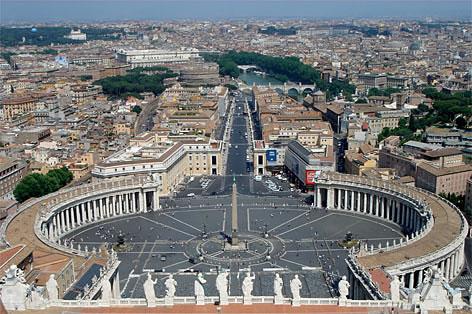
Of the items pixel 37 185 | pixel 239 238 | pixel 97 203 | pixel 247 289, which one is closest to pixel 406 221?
pixel 239 238

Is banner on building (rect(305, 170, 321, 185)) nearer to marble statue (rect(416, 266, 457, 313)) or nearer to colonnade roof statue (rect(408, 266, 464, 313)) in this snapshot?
colonnade roof statue (rect(408, 266, 464, 313))

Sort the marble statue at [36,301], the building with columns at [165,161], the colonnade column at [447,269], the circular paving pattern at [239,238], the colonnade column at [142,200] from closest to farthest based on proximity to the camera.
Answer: the marble statue at [36,301] → the colonnade column at [447,269] → the circular paving pattern at [239,238] → the colonnade column at [142,200] → the building with columns at [165,161]

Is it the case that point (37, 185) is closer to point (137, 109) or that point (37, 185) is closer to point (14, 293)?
point (14, 293)

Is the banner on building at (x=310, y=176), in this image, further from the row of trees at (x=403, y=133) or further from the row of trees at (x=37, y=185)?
the row of trees at (x=37, y=185)

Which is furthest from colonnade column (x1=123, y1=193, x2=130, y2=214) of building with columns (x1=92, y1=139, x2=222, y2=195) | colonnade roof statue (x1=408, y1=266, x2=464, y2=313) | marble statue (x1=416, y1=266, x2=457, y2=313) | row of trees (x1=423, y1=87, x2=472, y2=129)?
row of trees (x1=423, y1=87, x2=472, y2=129)

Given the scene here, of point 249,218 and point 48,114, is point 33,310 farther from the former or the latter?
point 48,114

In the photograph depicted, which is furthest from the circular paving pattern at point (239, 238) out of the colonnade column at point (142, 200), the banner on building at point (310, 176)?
the banner on building at point (310, 176)

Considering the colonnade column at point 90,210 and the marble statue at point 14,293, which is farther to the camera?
the colonnade column at point 90,210
